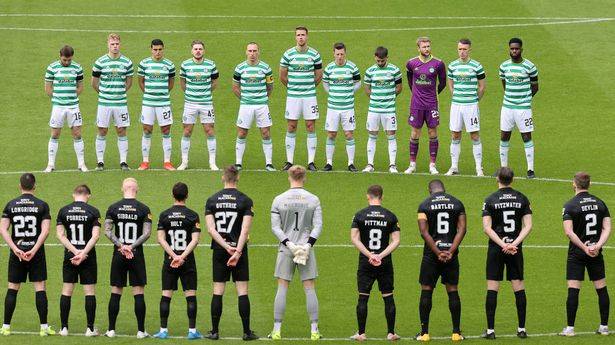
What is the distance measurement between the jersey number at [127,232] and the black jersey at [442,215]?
395 cm

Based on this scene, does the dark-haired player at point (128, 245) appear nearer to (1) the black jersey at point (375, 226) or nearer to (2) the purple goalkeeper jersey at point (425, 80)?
(1) the black jersey at point (375, 226)

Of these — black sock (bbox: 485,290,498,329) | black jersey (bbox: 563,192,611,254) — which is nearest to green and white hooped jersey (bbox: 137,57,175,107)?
black sock (bbox: 485,290,498,329)

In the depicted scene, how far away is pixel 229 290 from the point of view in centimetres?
2431

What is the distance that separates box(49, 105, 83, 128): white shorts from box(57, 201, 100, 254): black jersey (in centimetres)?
932

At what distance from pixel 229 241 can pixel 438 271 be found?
2.94 m

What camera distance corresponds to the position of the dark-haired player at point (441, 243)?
21438 mm

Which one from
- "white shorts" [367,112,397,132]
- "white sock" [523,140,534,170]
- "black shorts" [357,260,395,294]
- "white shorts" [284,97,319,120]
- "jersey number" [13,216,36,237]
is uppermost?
"white shorts" [284,97,319,120]

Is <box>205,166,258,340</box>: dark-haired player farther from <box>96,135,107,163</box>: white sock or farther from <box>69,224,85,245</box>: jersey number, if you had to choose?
<box>96,135,107,163</box>: white sock

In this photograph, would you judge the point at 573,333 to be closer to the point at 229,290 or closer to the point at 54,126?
the point at 229,290

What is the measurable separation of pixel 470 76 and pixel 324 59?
8.50m

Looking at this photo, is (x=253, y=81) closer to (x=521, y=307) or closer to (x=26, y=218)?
(x=26, y=218)

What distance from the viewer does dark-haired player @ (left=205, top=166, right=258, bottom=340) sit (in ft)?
70.0

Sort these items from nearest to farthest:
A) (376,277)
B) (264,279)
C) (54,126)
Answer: (376,277) < (264,279) < (54,126)

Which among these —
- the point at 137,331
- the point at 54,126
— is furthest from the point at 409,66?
the point at 137,331
